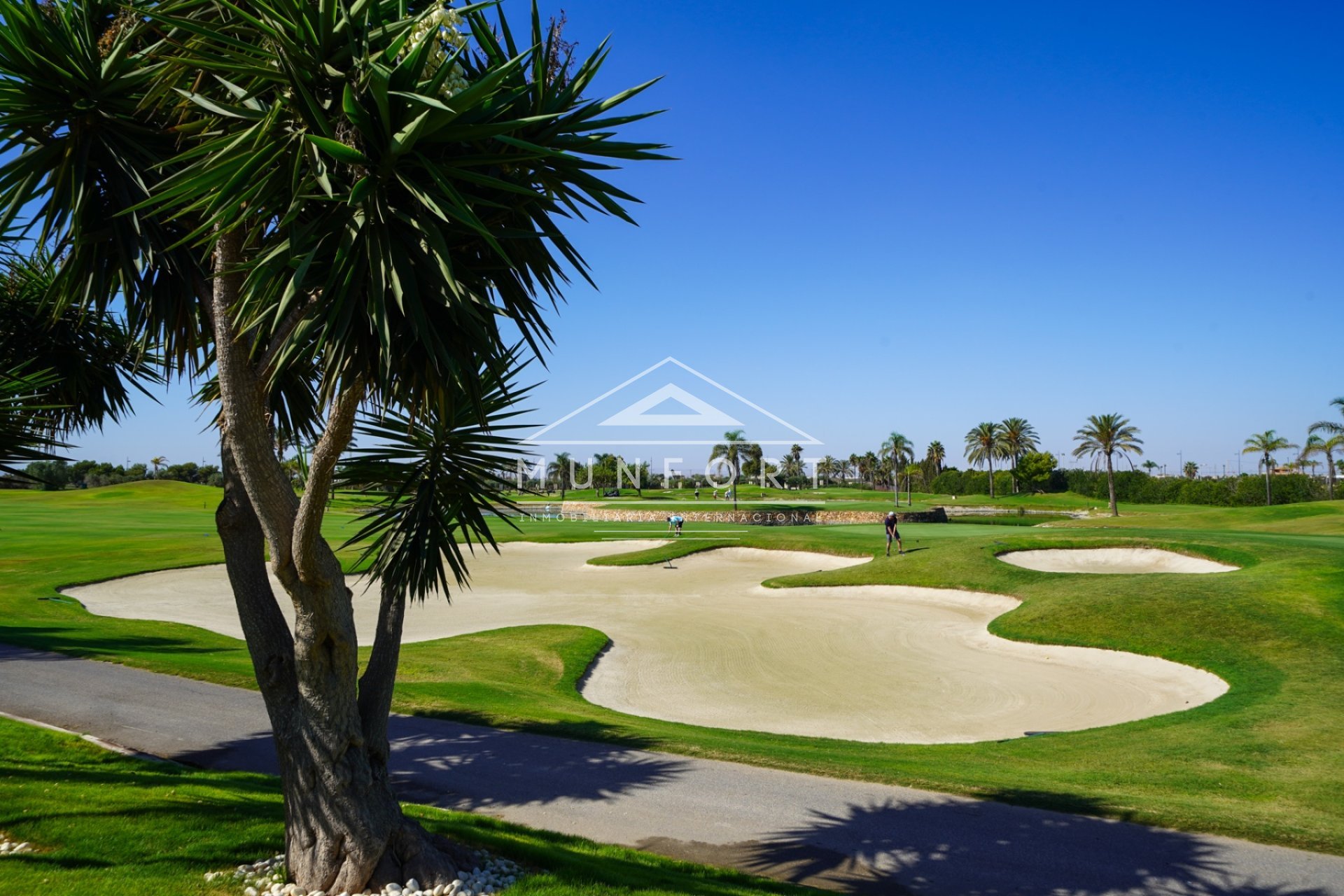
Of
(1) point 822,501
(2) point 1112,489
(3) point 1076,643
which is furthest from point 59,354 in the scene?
(1) point 822,501

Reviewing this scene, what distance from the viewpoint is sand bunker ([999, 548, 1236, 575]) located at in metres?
28.9

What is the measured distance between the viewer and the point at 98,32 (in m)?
7.32

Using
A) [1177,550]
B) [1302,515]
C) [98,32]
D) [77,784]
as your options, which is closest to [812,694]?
[77,784]

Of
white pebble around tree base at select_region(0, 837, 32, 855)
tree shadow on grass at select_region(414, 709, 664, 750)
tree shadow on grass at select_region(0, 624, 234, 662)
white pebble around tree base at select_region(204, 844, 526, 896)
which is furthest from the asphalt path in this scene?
tree shadow on grass at select_region(0, 624, 234, 662)

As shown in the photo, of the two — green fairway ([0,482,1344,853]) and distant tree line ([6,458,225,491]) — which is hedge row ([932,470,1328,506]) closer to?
green fairway ([0,482,1344,853])

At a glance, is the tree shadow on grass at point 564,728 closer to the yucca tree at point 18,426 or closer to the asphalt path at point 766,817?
the asphalt path at point 766,817

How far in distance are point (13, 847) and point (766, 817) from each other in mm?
7283

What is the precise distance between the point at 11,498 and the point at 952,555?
8397 cm

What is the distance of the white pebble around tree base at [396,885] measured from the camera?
22.1 feet

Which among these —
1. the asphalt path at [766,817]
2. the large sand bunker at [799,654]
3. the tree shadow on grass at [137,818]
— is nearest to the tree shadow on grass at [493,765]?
the asphalt path at [766,817]

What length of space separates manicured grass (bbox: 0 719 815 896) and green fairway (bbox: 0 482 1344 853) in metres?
4.23

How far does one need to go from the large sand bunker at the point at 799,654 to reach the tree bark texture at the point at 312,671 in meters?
10.0

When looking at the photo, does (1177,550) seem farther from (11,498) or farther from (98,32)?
(11,498)

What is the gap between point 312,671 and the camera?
6930 millimetres
